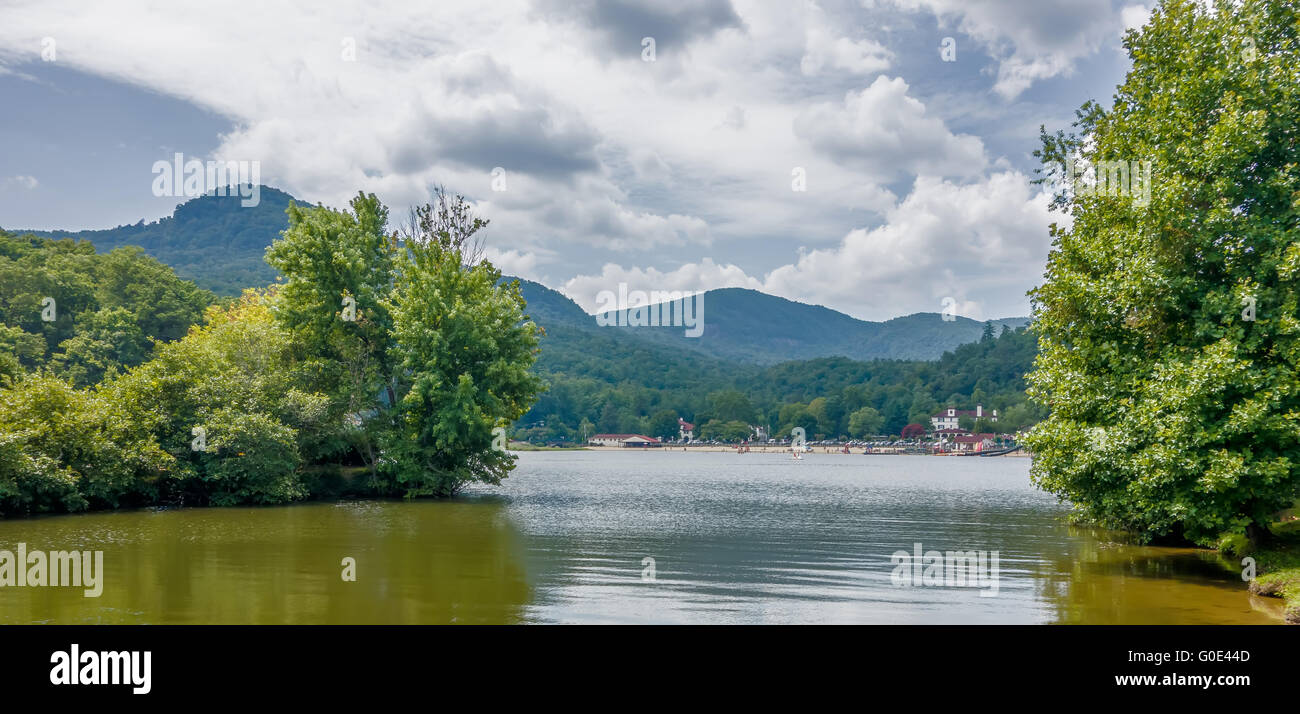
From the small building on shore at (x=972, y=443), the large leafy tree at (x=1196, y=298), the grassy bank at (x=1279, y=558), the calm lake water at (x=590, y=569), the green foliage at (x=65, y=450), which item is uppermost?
the large leafy tree at (x=1196, y=298)

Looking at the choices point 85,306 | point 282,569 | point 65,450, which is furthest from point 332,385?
point 85,306

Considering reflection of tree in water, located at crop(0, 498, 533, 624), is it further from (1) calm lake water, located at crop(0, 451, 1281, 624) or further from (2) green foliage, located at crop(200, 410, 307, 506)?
(2) green foliage, located at crop(200, 410, 307, 506)

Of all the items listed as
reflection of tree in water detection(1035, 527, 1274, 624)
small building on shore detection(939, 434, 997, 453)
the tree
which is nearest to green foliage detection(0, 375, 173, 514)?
the tree

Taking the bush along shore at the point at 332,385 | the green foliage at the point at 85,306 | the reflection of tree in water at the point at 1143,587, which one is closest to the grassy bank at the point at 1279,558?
the reflection of tree in water at the point at 1143,587

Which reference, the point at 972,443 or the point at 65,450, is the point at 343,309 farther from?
the point at 972,443

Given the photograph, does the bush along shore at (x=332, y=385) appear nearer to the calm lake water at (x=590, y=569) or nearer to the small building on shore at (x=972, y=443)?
the calm lake water at (x=590, y=569)

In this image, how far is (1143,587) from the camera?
61.3 ft

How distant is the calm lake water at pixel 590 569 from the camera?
50.5ft

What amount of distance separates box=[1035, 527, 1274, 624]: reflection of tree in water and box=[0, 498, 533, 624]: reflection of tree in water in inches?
461

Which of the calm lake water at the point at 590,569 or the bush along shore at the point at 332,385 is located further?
the bush along shore at the point at 332,385

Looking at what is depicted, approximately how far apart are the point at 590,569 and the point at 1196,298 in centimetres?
1633

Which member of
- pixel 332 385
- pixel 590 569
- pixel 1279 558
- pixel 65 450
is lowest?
pixel 590 569

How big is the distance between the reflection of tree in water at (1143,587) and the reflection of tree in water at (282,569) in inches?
461
